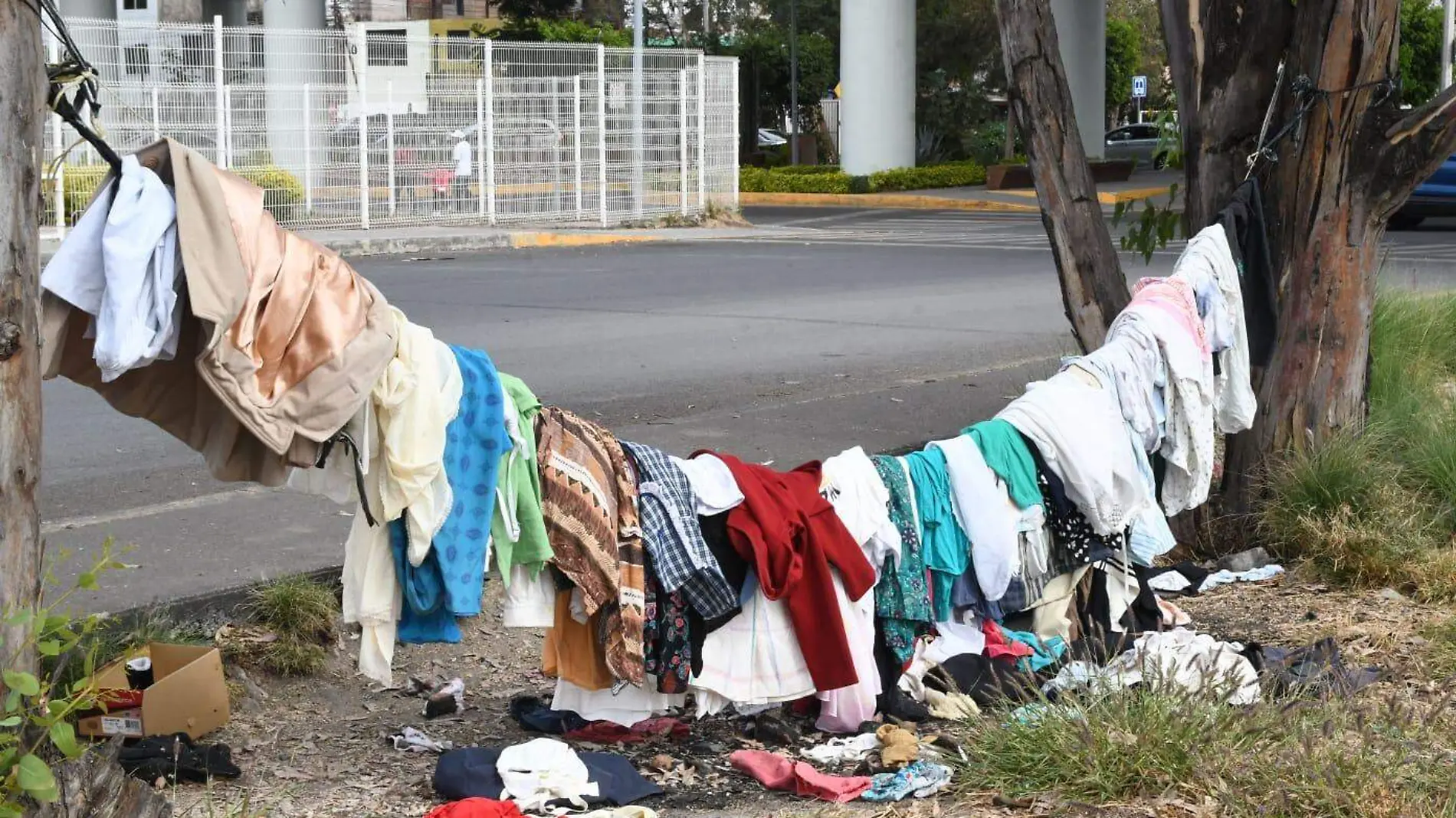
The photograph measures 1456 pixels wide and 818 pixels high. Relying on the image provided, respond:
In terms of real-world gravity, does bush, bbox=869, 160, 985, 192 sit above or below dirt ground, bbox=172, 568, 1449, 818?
above

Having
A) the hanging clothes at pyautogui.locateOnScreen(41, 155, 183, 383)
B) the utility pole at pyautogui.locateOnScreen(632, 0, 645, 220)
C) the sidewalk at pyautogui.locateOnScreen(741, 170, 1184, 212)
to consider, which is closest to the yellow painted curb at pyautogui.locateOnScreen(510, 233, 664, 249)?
the utility pole at pyautogui.locateOnScreen(632, 0, 645, 220)

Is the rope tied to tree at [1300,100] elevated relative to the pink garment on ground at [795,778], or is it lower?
elevated

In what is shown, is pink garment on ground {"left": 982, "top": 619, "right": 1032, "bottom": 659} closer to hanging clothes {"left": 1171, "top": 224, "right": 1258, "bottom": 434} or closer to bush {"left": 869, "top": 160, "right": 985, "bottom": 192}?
hanging clothes {"left": 1171, "top": 224, "right": 1258, "bottom": 434}

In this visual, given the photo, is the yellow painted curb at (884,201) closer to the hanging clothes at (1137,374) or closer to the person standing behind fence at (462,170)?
the person standing behind fence at (462,170)

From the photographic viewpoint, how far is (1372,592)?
5957mm

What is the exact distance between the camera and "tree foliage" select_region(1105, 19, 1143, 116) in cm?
6066

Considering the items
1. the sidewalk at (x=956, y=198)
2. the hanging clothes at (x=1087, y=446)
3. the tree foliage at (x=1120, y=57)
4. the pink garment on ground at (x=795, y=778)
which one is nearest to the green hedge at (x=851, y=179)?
the sidewalk at (x=956, y=198)

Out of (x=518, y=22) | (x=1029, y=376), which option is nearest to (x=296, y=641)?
A: (x=1029, y=376)

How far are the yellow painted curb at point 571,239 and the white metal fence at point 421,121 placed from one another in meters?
1.55

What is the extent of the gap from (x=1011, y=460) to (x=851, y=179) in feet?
96.8

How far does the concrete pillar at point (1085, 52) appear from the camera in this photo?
3600cm

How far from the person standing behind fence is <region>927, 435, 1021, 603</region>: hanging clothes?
1801 cm

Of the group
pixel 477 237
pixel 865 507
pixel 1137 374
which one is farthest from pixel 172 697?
pixel 477 237

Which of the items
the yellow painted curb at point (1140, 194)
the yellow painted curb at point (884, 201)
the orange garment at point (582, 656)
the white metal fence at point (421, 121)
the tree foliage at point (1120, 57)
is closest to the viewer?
the orange garment at point (582, 656)
